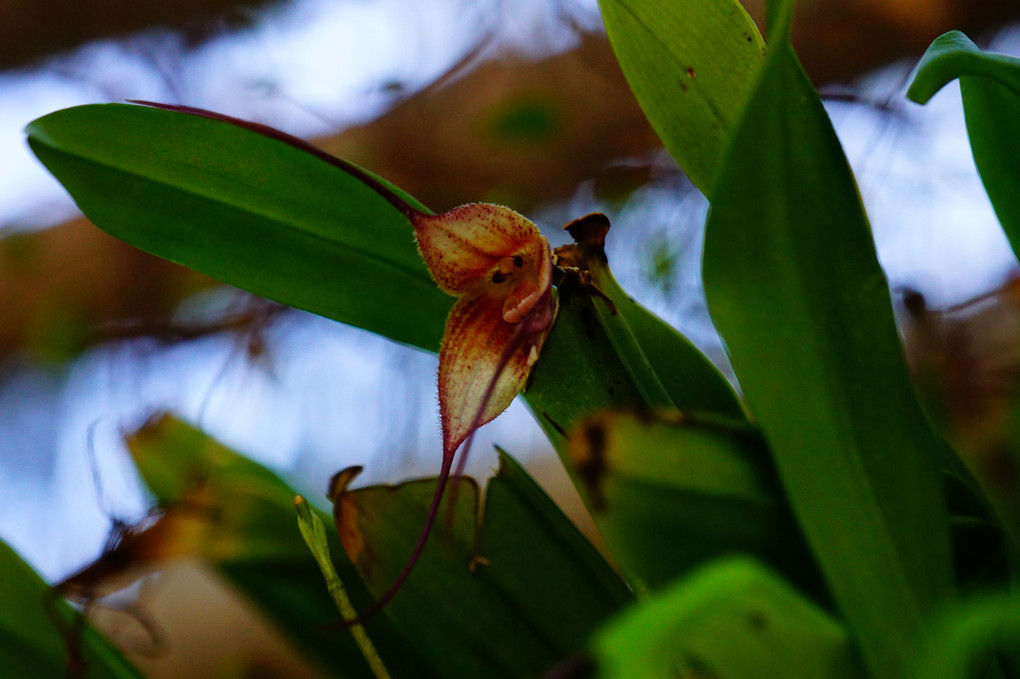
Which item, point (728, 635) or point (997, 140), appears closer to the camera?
point (728, 635)

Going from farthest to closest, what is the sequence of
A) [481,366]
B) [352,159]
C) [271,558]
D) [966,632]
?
[352,159] < [271,558] < [481,366] < [966,632]

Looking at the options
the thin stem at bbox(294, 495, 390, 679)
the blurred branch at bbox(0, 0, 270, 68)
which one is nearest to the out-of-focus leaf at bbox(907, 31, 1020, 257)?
the thin stem at bbox(294, 495, 390, 679)

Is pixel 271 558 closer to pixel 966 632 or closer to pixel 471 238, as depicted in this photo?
pixel 471 238

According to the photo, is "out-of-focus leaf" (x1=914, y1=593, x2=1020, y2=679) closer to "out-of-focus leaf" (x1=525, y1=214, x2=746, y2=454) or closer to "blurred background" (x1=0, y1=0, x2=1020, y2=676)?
"out-of-focus leaf" (x1=525, y1=214, x2=746, y2=454)

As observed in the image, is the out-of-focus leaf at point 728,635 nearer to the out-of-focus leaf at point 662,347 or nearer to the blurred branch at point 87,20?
the out-of-focus leaf at point 662,347

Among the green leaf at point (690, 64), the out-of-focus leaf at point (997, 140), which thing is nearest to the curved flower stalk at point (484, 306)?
the green leaf at point (690, 64)

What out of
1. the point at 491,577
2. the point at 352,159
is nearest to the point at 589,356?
the point at 491,577
